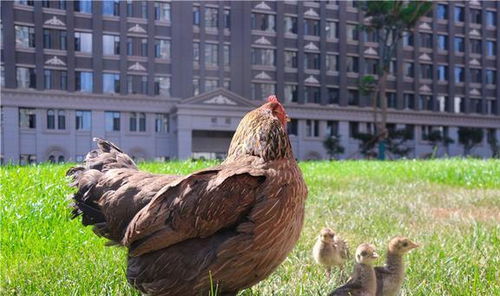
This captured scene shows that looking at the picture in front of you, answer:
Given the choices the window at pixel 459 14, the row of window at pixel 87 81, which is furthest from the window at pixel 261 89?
the window at pixel 459 14

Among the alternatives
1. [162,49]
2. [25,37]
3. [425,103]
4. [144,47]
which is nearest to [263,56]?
[162,49]

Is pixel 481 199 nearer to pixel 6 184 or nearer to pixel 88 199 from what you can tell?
pixel 88 199

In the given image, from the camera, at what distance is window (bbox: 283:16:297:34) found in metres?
46.7

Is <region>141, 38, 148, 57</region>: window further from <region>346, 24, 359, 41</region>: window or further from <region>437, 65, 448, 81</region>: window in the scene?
<region>437, 65, 448, 81</region>: window

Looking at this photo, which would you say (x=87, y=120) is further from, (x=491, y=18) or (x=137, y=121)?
(x=491, y=18)

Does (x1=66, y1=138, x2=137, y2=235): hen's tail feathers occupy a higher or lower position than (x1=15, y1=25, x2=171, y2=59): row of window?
lower

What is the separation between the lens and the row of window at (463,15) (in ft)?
176

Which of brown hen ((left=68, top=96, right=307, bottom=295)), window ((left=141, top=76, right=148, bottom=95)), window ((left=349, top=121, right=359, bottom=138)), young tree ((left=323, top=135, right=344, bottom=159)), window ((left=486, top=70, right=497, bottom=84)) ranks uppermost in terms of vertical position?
window ((left=486, top=70, right=497, bottom=84))

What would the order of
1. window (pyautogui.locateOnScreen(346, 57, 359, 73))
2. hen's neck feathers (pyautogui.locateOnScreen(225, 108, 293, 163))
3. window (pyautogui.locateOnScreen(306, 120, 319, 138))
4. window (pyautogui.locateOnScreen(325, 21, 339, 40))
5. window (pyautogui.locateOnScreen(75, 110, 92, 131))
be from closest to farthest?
hen's neck feathers (pyautogui.locateOnScreen(225, 108, 293, 163))
window (pyautogui.locateOnScreen(75, 110, 92, 131))
window (pyautogui.locateOnScreen(306, 120, 319, 138))
window (pyautogui.locateOnScreen(325, 21, 339, 40))
window (pyautogui.locateOnScreen(346, 57, 359, 73))

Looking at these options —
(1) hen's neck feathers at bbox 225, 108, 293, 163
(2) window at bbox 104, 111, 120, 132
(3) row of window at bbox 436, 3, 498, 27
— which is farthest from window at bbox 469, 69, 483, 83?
(1) hen's neck feathers at bbox 225, 108, 293, 163

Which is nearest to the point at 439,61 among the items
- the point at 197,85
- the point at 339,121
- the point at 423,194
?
the point at 339,121

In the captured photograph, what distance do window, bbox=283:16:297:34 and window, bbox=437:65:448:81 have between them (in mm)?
18350

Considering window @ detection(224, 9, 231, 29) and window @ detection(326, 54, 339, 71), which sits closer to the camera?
window @ detection(224, 9, 231, 29)

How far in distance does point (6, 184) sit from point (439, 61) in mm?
53546
